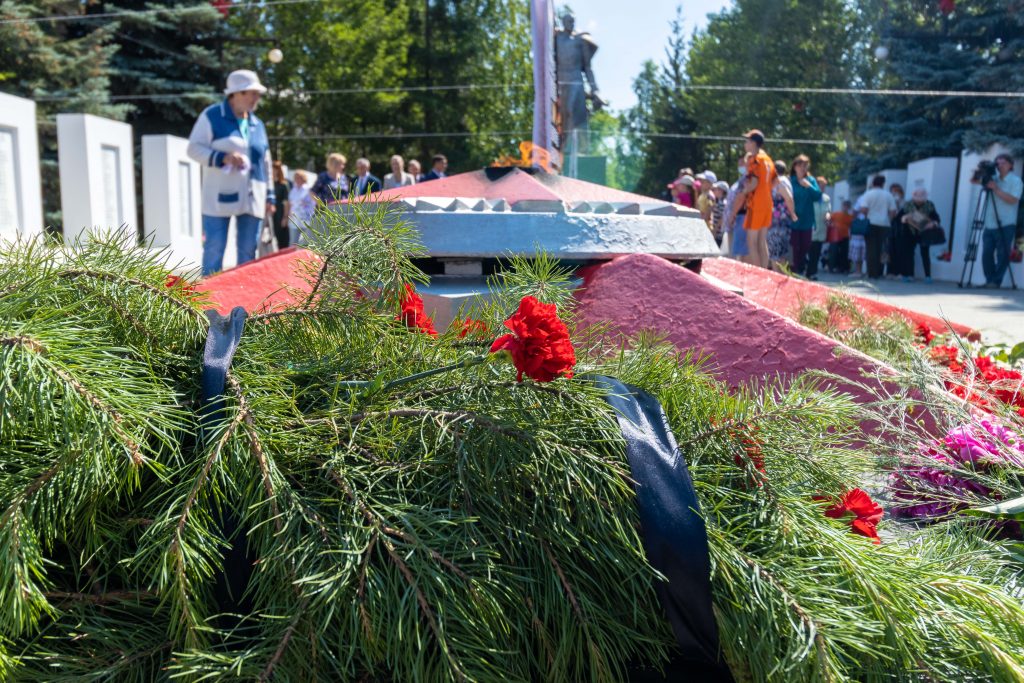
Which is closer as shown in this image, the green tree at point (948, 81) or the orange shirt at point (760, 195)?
the orange shirt at point (760, 195)

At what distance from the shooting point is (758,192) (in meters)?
8.79

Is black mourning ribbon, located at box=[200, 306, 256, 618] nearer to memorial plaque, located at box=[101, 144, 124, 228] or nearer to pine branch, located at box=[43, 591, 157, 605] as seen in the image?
pine branch, located at box=[43, 591, 157, 605]

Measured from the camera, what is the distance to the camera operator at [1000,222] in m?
12.3

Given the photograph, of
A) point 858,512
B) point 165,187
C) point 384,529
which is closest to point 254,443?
point 384,529

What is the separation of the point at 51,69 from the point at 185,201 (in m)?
3.80

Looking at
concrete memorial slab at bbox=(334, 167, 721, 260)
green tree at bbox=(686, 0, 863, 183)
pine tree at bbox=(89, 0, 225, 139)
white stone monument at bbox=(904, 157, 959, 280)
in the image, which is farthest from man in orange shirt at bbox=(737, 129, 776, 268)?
green tree at bbox=(686, 0, 863, 183)

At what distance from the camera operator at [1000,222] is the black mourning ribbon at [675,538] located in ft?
41.8

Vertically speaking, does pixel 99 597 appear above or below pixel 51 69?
below

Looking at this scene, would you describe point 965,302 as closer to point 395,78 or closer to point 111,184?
point 111,184

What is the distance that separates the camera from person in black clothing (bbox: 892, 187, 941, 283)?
1504cm

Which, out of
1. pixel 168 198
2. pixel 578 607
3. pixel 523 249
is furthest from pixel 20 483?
pixel 168 198

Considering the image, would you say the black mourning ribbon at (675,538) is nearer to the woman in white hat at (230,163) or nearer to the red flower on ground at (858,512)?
the red flower on ground at (858,512)

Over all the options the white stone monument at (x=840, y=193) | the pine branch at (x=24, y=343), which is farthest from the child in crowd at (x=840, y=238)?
the pine branch at (x=24, y=343)

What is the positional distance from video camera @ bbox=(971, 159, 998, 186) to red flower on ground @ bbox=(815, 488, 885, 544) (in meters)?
12.5
